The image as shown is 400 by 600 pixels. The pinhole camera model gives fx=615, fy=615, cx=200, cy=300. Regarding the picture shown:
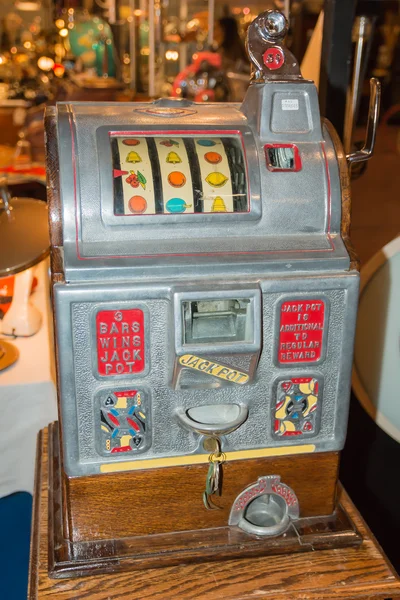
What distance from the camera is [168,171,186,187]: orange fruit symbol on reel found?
3.66 feet

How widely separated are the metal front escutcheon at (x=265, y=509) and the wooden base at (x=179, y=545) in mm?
26

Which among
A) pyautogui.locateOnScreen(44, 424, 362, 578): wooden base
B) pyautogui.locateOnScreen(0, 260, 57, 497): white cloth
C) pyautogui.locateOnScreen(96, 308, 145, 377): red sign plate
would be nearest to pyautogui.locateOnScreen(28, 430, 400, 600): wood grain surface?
pyautogui.locateOnScreen(44, 424, 362, 578): wooden base

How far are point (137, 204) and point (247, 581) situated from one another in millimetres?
748

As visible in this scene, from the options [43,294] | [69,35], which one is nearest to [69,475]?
[43,294]

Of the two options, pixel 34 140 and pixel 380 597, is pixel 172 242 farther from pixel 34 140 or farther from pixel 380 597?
pixel 34 140

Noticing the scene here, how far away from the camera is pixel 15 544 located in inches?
68.3

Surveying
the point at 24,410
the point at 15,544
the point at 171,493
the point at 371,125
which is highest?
the point at 371,125

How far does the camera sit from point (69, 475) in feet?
3.78

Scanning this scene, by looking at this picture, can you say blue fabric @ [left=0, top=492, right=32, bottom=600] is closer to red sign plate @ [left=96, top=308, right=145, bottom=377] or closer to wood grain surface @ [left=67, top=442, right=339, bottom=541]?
wood grain surface @ [left=67, top=442, right=339, bottom=541]

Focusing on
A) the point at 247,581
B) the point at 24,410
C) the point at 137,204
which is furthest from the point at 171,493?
the point at 24,410

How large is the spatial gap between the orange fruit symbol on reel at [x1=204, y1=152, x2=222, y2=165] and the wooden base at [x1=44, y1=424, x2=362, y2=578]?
746 mm

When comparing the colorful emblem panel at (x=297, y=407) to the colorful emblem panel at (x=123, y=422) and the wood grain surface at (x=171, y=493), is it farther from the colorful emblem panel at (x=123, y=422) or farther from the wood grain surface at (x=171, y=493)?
the colorful emblem panel at (x=123, y=422)

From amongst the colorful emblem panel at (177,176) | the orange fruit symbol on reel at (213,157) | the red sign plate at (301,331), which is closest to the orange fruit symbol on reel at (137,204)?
the colorful emblem panel at (177,176)

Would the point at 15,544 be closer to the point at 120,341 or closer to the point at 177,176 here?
the point at 120,341
